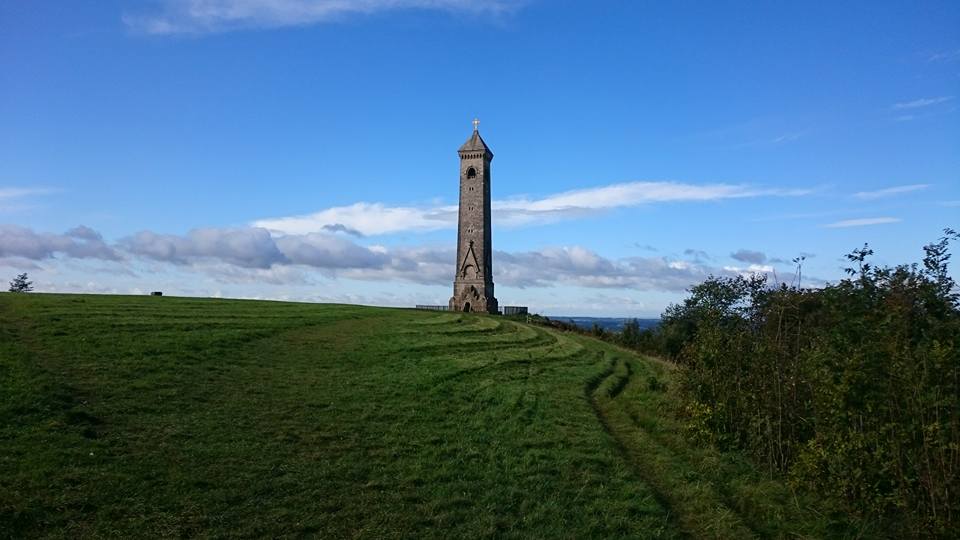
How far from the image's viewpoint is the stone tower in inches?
3061

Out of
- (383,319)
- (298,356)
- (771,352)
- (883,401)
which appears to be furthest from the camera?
(383,319)

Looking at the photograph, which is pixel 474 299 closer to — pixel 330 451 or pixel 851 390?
pixel 330 451

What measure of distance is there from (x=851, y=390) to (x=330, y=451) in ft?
41.9

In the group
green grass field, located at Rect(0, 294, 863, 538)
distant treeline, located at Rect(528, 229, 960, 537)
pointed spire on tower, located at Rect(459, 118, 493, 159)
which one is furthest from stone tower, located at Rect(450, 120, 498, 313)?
distant treeline, located at Rect(528, 229, 960, 537)

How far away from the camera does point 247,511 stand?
14164mm

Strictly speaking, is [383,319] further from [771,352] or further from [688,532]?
[688,532]

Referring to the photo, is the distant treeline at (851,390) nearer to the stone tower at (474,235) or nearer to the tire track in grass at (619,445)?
the tire track in grass at (619,445)

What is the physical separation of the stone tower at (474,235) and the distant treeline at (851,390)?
53.0m

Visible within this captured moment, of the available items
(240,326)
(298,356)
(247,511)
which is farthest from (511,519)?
(240,326)

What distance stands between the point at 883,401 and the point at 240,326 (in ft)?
94.2

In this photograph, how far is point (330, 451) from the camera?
17.9 metres

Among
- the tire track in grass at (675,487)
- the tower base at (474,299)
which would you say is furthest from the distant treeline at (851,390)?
the tower base at (474,299)

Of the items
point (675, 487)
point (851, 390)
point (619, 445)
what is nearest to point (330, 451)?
point (675, 487)

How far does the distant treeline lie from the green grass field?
3.83 feet
